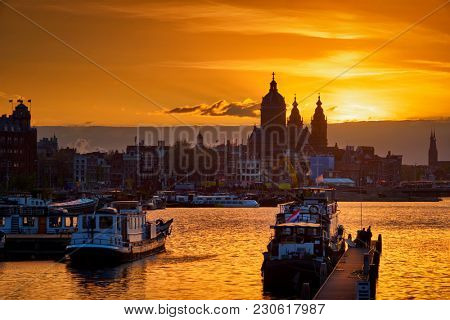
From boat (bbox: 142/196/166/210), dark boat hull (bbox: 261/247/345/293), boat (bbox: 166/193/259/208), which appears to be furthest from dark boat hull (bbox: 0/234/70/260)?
boat (bbox: 166/193/259/208)

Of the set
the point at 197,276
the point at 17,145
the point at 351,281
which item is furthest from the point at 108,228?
the point at 17,145

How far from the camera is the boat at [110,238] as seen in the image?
47625 millimetres

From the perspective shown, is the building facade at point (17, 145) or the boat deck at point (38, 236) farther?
the building facade at point (17, 145)

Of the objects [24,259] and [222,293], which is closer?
[222,293]

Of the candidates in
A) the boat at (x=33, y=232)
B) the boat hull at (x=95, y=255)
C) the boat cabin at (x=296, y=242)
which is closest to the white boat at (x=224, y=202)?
the boat at (x=33, y=232)

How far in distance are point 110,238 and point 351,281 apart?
16817mm

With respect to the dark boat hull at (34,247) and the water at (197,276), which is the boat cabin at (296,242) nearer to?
the water at (197,276)

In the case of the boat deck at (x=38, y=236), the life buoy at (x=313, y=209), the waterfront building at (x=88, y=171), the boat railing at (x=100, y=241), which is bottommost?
the boat deck at (x=38, y=236)

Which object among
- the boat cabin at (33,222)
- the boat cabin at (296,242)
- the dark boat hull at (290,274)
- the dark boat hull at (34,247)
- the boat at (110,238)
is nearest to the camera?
the dark boat hull at (290,274)

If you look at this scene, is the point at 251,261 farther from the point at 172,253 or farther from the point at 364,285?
the point at 364,285

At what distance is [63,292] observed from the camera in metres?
38.5

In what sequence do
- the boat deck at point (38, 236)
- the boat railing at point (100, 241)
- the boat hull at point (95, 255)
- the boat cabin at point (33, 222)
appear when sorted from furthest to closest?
the boat cabin at point (33, 222)
the boat deck at point (38, 236)
the boat railing at point (100, 241)
the boat hull at point (95, 255)
